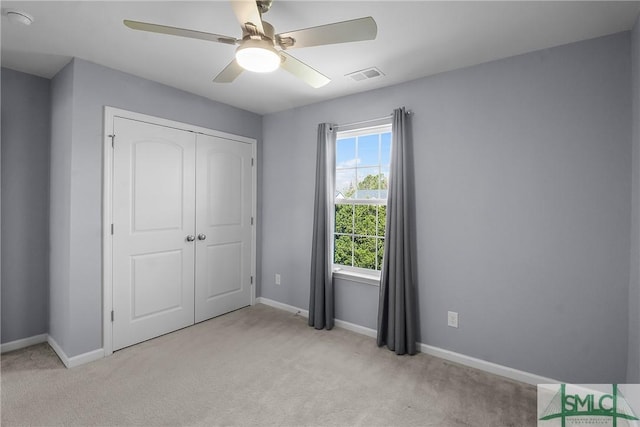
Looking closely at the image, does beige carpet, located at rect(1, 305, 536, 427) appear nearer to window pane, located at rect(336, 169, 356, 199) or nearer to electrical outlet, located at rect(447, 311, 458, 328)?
electrical outlet, located at rect(447, 311, 458, 328)

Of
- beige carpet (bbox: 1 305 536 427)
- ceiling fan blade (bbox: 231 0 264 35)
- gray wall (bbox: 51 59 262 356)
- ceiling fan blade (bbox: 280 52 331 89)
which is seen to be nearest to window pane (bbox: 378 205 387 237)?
beige carpet (bbox: 1 305 536 427)

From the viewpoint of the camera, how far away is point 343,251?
3.52 m

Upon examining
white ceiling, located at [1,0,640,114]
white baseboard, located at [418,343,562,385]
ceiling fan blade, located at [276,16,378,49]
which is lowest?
white baseboard, located at [418,343,562,385]

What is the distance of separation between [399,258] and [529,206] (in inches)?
41.8

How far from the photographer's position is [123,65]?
264 centimetres

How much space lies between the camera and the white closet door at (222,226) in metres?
3.45

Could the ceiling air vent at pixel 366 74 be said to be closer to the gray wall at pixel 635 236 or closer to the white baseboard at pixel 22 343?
the gray wall at pixel 635 236

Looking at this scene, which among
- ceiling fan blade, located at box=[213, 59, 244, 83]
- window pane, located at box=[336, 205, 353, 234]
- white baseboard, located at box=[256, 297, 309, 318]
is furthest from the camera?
white baseboard, located at box=[256, 297, 309, 318]

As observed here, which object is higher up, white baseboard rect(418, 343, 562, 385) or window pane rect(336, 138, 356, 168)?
window pane rect(336, 138, 356, 168)

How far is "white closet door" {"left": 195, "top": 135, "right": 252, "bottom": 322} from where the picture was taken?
11.3 feet

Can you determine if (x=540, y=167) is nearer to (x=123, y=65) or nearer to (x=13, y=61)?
(x=123, y=65)

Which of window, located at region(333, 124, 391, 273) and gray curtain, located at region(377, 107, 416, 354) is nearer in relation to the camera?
gray curtain, located at region(377, 107, 416, 354)

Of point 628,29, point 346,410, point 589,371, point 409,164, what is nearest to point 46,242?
point 346,410

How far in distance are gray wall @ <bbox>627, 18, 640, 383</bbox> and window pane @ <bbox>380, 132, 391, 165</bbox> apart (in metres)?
1.74
